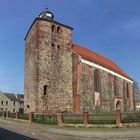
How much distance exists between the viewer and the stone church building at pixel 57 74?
34125 millimetres

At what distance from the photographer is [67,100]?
1419 inches

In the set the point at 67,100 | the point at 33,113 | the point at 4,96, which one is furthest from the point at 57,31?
the point at 4,96

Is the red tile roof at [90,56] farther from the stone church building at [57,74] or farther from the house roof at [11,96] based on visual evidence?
the house roof at [11,96]

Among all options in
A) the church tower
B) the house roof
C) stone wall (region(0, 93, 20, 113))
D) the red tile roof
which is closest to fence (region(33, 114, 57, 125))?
the church tower

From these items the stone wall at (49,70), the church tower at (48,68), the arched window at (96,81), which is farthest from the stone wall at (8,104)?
the arched window at (96,81)

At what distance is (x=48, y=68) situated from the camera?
34844 millimetres

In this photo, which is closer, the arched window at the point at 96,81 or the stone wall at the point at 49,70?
the stone wall at the point at 49,70

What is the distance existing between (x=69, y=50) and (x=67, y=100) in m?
7.12

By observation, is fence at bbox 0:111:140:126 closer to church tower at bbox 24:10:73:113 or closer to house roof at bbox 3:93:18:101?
church tower at bbox 24:10:73:113

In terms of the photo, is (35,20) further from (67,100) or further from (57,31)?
(67,100)

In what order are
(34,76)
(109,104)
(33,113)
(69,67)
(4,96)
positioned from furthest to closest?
(4,96) < (109,104) < (69,67) < (34,76) < (33,113)

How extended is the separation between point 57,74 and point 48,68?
5.31 feet

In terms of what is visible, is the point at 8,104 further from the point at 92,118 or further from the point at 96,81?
the point at 92,118

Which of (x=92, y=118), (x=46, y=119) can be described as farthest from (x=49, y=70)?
(x=92, y=118)
